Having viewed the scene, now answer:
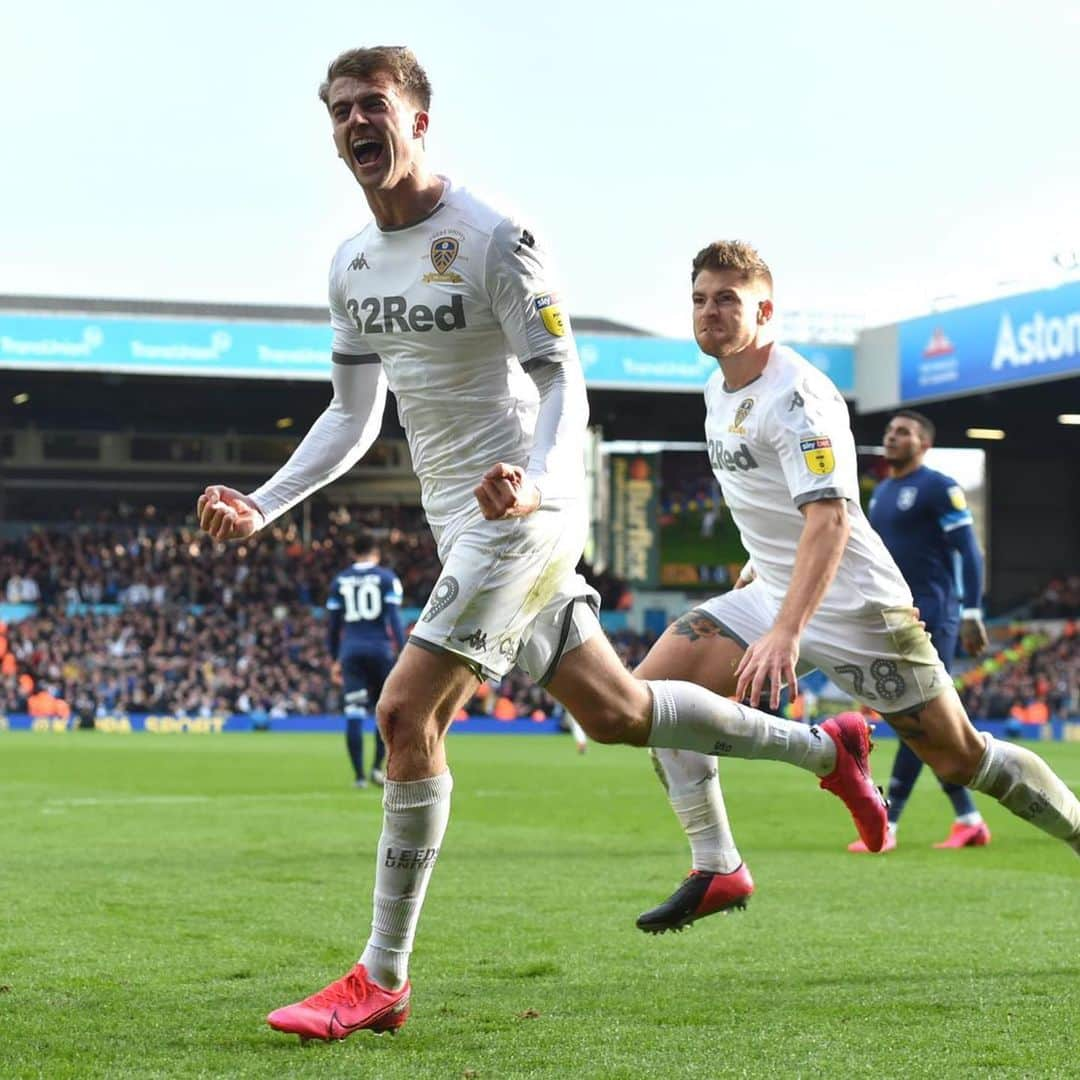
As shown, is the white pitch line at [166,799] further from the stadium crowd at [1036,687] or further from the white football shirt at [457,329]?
the stadium crowd at [1036,687]

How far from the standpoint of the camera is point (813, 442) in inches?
210

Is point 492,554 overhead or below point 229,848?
overhead

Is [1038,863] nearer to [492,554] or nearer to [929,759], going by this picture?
[929,759]

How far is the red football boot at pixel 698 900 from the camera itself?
5.37 metres

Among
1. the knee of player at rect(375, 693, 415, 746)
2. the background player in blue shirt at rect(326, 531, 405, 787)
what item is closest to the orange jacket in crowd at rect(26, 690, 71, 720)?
the background player in blue shirt at rect(326, 531, 405, 787)

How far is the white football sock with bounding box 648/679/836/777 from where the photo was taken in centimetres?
488

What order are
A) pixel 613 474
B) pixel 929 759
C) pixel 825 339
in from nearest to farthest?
pixel 929 759 < pixel 825 339 < pixel 613 474

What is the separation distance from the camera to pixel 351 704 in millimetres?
14688

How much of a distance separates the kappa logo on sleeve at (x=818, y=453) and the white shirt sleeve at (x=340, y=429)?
1.30 m

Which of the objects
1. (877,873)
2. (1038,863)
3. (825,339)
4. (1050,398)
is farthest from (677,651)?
(1050,398)

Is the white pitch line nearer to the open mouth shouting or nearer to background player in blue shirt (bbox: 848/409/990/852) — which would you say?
background player in blue shirt (bbox: 848/409/990/852)

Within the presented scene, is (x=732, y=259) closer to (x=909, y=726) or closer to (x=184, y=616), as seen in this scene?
(x=909, y=726)

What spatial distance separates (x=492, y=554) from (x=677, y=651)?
1.56 m

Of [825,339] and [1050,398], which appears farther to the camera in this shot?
[1050,398]
